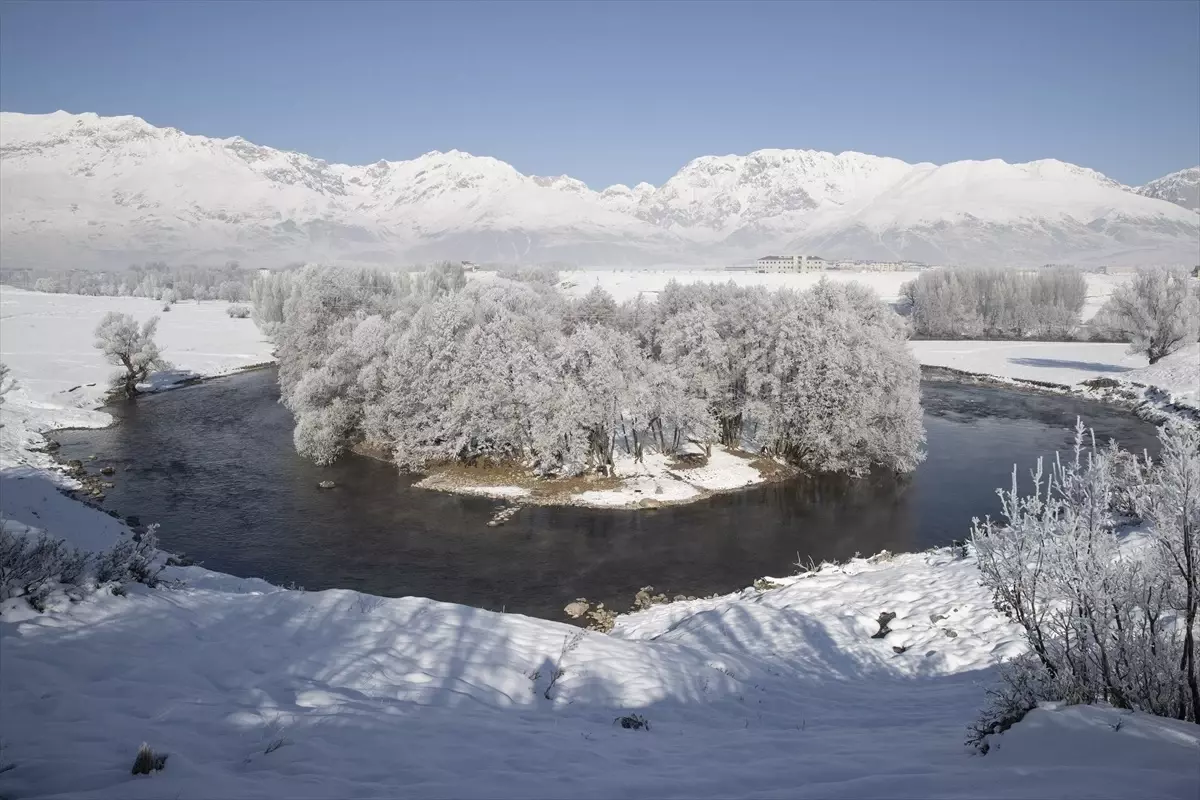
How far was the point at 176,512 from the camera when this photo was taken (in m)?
→ 31.1

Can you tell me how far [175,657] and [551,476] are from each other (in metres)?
27.8

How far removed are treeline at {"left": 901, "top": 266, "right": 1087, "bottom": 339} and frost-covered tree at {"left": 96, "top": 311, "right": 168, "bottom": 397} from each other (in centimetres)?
9583

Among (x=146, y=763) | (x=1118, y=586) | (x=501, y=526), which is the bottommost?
(x=501, y=526)

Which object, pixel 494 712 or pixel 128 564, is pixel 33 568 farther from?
pixel 494 712

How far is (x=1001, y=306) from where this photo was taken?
331ft

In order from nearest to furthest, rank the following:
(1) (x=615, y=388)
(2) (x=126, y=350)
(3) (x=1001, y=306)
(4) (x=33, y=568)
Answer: (4) (x=33, y=568) → (1) (x=615, y=388) → (2) (x=126, y=350) → (3) (x=1001, y=306)

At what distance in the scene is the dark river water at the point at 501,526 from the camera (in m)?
25.0

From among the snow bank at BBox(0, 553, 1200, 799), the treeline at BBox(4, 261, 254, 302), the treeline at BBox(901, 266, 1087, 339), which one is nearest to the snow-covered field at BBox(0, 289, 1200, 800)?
the snow bank at BBox(0, 553, 1200, 799)

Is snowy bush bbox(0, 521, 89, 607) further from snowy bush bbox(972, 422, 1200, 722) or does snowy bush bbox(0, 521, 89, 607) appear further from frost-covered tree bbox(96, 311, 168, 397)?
frost-covered tree bbox(96, 311, 168, 397)

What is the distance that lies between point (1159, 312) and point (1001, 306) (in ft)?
126

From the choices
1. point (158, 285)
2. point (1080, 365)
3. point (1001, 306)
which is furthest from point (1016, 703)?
point (158, 285)

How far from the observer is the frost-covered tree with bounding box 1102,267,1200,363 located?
204 ft

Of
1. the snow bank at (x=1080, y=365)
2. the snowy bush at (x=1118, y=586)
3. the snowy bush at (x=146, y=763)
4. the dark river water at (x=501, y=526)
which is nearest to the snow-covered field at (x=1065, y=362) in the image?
the snow bank at (x=1080, y=365)

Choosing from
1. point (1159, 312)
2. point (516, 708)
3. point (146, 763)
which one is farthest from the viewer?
point (1159, 312)
